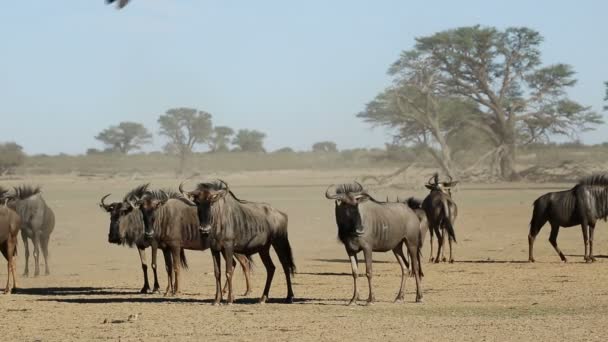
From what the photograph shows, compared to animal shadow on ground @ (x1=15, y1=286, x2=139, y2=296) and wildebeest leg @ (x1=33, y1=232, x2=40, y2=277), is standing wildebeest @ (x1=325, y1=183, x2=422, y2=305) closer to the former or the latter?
animal shadow on ground @ (x1=15, y1=286, x2=139, y2=296)

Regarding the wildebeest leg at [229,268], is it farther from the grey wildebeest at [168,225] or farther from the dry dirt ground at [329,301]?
the grey wildebeest at [168,225]

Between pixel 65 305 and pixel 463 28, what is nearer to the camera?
pixel 65 305

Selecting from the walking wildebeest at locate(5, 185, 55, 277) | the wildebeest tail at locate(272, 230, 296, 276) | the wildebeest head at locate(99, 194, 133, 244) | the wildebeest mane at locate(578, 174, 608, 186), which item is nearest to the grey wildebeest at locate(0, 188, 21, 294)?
the wildebeest head at locate(99, 194, 133, 244)

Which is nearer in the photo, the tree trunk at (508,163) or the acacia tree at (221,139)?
the tree trunk at (508,163)

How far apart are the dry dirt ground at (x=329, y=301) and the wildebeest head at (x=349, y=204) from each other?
107 cm

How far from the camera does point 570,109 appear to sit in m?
54.7

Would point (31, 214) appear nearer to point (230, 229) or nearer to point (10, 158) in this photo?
point (230, 229)

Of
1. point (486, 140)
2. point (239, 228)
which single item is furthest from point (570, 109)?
point (239, 228)

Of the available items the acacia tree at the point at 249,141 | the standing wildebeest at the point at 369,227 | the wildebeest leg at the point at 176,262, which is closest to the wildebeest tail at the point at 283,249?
the standing wildebeest at the point at 369,227

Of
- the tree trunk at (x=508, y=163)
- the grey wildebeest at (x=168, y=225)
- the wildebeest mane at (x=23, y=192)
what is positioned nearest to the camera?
the grey wildebeest at (x=168, y=225)

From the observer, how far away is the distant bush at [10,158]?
73.0 meters

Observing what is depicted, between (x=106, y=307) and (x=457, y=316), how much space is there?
15.0 ft

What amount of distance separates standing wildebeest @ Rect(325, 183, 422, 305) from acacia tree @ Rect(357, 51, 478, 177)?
3930 centimetres

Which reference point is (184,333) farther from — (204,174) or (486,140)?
(204,174)
